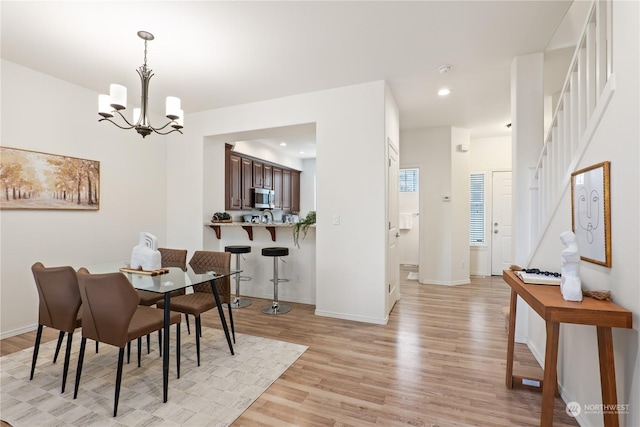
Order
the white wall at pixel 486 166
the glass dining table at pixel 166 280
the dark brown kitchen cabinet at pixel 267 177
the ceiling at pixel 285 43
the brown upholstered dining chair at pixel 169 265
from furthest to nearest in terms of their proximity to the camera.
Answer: the dark brown kitchen cabinet at pixel 267 177 < the white wall at pixel 486 166 < the brown upholstered dining chair at pixel 169 265 < the ceiling at pixel 285 43 < the glass dining table at pixel 166 280

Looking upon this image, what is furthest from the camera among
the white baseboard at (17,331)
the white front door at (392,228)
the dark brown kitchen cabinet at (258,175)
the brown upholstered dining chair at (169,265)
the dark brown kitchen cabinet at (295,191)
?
the dark brown kitchen cabinet at (295,191)

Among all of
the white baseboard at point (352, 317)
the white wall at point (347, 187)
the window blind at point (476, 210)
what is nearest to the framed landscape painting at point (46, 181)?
the white wall at point (347, 187)

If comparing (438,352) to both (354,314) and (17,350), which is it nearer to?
(354,314)

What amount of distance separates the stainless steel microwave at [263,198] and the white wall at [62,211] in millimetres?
1894

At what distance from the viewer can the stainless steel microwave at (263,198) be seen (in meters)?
6.04

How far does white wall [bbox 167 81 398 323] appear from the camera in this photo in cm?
343

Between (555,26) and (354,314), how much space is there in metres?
3.35

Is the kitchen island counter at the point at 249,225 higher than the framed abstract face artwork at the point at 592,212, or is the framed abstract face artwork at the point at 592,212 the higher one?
the framed abstract face artwork at the point at 592,212

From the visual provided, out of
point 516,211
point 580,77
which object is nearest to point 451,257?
point 516,211

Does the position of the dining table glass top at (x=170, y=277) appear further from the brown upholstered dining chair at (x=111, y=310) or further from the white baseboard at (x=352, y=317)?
the white baseboard at (x=352, y=317)

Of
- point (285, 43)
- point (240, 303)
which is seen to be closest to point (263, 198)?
point (240, 303)

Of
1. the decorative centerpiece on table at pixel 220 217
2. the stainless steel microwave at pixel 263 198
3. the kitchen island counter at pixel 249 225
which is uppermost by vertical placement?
the stainless steel microwave at pixel 263 198

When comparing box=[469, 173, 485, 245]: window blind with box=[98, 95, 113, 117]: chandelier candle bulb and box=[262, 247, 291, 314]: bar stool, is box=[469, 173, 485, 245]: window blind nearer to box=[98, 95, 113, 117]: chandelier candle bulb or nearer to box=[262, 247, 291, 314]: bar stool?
box=[262, 247, 291, 314]: bar stool

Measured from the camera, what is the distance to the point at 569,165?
2041 millimetres
